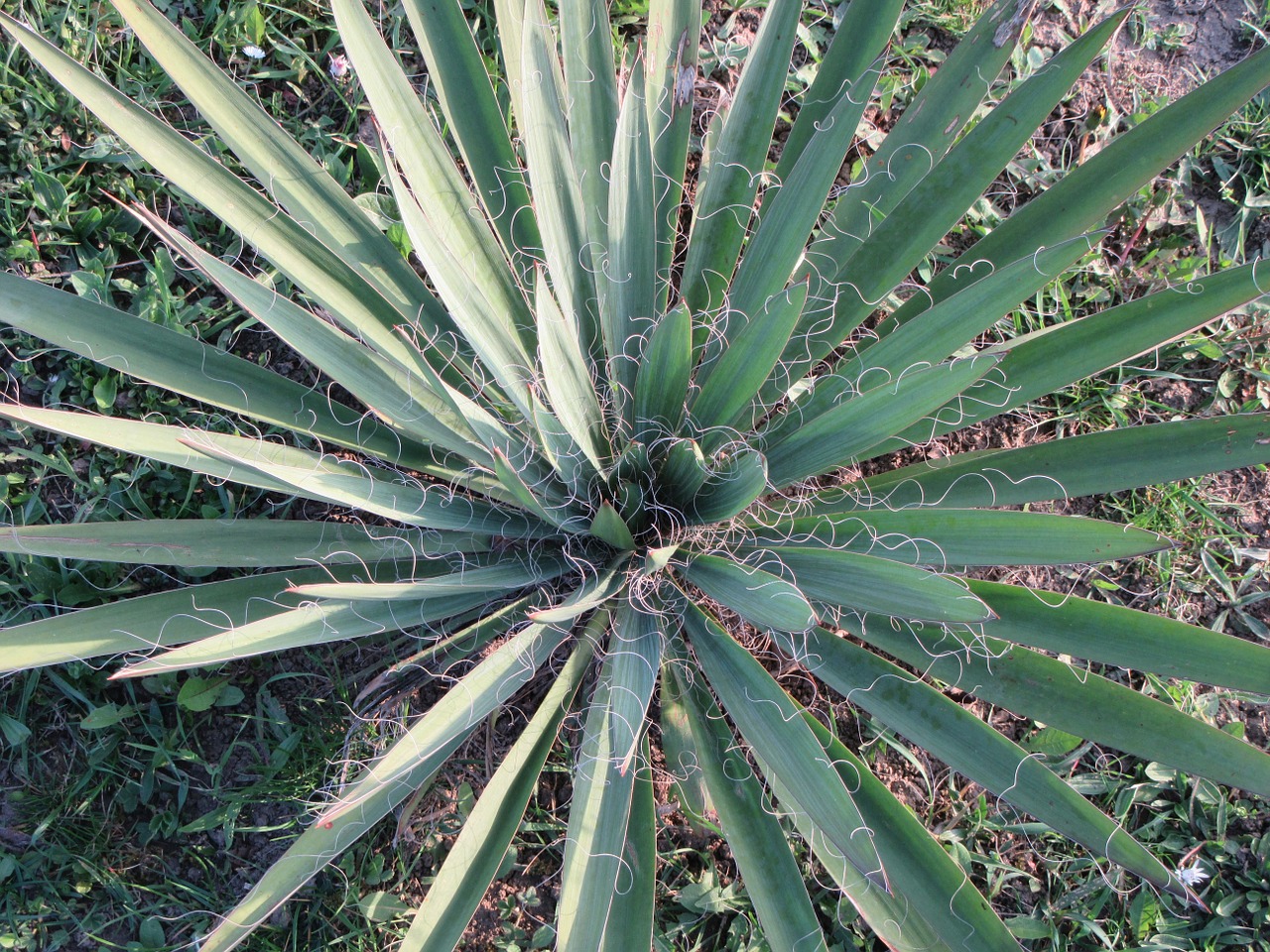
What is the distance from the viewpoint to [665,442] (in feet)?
5.11

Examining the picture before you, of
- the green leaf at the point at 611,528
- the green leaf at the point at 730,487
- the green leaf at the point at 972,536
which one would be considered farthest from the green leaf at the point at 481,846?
the green leaf at the point at 972,536

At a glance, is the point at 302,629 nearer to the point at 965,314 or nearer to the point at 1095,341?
the point at 965,314

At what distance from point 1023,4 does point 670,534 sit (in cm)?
108

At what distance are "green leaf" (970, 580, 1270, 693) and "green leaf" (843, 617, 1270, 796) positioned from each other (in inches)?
1.8

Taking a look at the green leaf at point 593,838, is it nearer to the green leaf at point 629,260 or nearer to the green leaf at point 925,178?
the green leaf at point 629,260

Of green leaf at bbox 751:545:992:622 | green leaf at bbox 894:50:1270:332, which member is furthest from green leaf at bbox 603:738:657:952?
green leaf at bbox 894:50:1270:332

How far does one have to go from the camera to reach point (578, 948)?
1271 mm

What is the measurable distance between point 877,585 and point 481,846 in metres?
0.79

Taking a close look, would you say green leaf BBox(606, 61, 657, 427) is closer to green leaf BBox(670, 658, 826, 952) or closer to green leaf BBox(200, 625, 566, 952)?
green leaf BBox(200, 625, 566, 952)

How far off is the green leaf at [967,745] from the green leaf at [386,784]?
1.68 ft

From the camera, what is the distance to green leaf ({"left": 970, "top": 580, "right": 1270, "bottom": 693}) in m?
1.27

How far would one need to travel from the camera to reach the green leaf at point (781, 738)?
1.20 meters

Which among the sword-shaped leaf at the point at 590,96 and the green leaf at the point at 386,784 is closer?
the green leaf at the point at 386,784

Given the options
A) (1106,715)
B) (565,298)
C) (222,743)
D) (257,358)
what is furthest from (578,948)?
(257,358)
